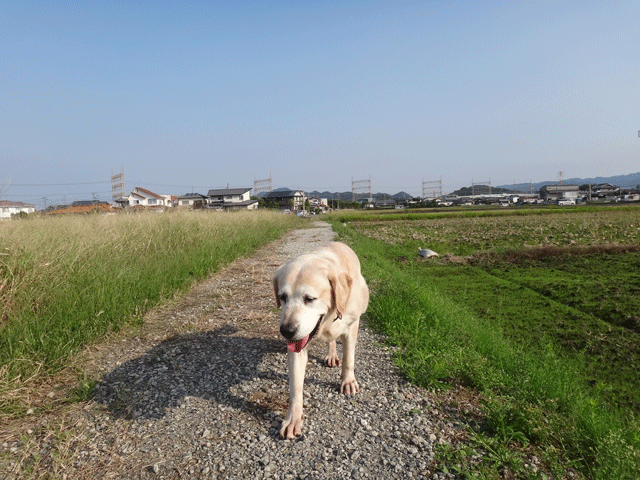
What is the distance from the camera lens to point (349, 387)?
11.3 feet

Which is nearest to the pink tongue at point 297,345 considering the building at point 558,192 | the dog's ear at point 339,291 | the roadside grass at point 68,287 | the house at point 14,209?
the dog's ear at point 339,291

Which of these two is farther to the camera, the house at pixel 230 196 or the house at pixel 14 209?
the house at pixel 230 196

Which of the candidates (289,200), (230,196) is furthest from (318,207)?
(230,196)

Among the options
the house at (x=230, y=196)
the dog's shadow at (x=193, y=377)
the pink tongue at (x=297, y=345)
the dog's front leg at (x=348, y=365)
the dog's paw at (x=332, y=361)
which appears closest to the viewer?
the pink tongue at (x=297, y=345)

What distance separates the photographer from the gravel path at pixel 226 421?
2420 millimetres

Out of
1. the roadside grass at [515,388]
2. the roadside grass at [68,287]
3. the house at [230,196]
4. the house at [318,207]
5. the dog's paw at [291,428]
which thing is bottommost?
the roadside grass at [515,388]

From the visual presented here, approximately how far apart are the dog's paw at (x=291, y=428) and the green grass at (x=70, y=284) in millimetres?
2452

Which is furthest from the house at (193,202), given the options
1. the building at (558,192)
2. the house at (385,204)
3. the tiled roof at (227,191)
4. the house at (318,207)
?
the building at (558,192)

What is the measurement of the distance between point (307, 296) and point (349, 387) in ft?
4.29

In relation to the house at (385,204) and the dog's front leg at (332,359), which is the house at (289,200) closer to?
the house at (385,204)

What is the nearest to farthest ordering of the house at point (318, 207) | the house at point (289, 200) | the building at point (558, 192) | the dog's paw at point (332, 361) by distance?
1. the dog's paw at point (332, 361)
2. the house at point (289, 200)
3. the house at point (318, 207)
4. the building at point (558, 192)

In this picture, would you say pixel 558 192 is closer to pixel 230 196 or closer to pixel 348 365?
pixel 230 196

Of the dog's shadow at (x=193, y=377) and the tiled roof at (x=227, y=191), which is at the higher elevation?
the tiled roof at (x=227, y=191)

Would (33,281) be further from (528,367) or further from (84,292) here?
(528,367)
